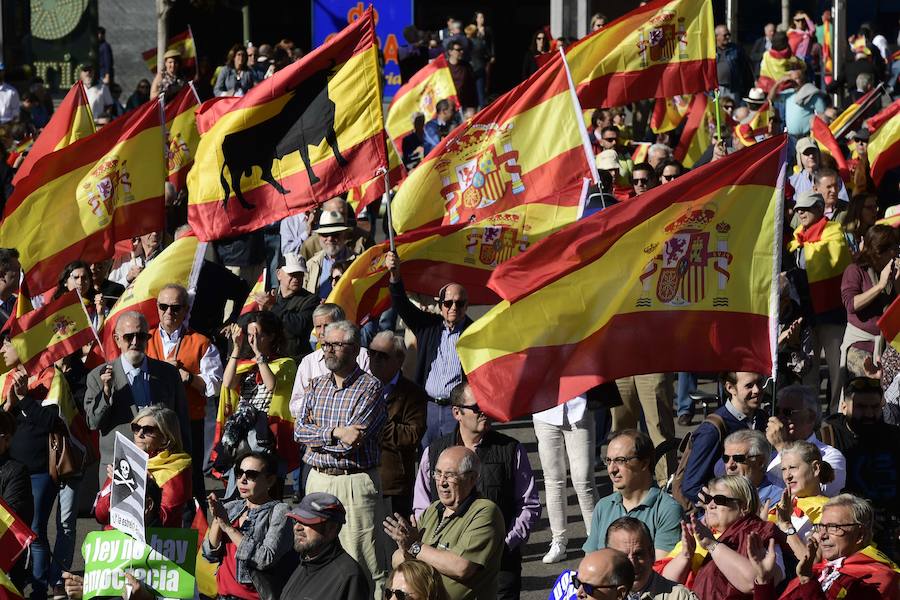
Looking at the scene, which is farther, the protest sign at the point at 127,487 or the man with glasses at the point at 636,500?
the man with glasses at the point at 636,500

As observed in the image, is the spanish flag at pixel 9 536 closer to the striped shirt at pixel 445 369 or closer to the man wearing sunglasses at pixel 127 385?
the man wearing sunglasses at pixel 127 385

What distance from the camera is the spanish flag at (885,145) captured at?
14.9 m

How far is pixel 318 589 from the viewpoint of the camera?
7.61 metres

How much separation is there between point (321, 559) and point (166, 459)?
5.56 feet

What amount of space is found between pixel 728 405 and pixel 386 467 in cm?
198

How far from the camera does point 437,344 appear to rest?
429 inches

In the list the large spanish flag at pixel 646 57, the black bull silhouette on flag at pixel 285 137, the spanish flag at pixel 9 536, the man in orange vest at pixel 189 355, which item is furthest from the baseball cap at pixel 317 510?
the large spanish flag at pixel 646 57

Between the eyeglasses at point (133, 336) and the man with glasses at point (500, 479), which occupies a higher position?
the eyeglasses at point (133, 336)

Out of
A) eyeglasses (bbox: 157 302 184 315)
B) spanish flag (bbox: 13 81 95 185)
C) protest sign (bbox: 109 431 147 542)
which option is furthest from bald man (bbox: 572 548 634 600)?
spanish flag (bbox: 13 81 95 185)

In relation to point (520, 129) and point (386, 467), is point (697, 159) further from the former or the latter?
point (386, 467)

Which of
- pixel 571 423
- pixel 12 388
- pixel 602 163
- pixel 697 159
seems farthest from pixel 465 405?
pixel 697 159

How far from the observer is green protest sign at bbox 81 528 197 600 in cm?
784

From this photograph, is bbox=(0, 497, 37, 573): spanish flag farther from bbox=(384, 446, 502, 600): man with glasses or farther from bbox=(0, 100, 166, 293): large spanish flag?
bbox=(0, 100, 166, 293): large spanish flag

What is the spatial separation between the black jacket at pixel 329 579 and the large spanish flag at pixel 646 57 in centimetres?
617
